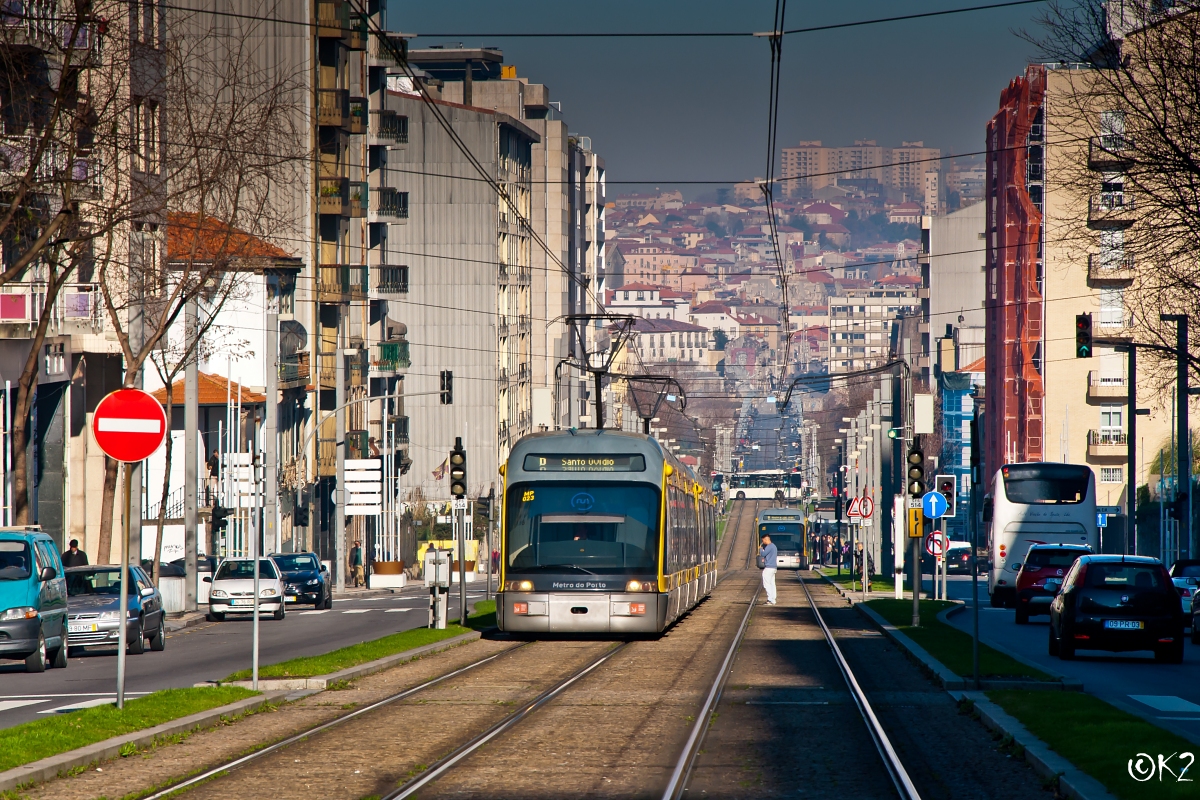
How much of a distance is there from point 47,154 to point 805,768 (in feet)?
63.7

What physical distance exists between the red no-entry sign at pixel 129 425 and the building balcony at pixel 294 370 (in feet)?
156

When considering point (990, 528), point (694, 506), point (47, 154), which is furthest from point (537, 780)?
point (990, 528)

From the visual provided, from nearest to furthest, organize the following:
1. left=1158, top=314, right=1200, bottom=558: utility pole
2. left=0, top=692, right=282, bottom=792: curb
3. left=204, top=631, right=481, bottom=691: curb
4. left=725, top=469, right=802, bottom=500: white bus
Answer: left=0, top=692, right=282, bottom=792: curb → left=204, top=631, right=481, bottom=691: curb → left=1158, top=314, right=1200, bottom=558: utility pole → left=725, top=469, right=802, bottom=500: white bus

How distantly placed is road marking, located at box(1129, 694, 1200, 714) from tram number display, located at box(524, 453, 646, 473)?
382 inches

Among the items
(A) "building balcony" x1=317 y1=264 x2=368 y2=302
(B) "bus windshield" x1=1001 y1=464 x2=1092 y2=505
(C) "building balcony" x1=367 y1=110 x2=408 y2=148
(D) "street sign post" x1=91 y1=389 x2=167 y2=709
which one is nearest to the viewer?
(D) "street sign post" x1=91 y1=389 x2=167 y2=709

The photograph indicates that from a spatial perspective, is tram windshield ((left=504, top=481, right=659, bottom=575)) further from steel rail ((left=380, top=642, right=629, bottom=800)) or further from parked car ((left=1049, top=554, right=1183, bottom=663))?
parked car ((left=1049, top=554, right=1183, bottom=663))

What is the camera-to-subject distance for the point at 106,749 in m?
12.9

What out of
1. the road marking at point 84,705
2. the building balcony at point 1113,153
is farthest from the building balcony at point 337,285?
the road marking at point 84,705

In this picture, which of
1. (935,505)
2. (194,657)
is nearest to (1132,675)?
(194,657)

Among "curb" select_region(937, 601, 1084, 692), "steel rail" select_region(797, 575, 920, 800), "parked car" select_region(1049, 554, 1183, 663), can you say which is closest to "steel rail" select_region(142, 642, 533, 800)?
"steel rail" select_region(797, 575, 920, 800)

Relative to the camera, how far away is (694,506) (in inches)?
1299

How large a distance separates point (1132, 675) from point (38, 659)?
1506 cm

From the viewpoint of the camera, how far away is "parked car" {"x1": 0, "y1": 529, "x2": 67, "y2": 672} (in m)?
22.7

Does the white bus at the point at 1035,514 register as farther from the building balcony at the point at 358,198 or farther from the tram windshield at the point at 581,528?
the building balcony at the point at 358,198
